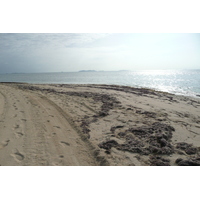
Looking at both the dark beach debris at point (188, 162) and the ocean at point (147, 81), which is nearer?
the dark beach debris at point (188, 162)

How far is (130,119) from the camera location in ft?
17.8

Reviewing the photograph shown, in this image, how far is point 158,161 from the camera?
117 inches

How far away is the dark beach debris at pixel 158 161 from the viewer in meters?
2.91

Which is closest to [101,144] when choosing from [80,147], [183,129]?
[80,147]

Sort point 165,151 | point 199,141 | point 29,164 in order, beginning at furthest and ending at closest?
point 199,141 < point 165,151 < point 29,164

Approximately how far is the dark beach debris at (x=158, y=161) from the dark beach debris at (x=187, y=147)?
716 mm

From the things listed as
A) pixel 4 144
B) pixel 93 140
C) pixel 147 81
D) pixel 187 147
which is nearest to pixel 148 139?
pixel 187 147

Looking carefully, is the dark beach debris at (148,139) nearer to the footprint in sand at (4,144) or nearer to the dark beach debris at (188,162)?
the dark beach debris at (188,162)

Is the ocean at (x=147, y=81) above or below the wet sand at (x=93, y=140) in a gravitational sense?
above

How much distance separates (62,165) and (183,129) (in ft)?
13.2

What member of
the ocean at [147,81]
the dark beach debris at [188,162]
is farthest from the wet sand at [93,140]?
the ocean at [147,81]

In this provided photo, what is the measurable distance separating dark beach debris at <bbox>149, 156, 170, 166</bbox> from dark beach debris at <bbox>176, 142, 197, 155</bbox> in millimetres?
716

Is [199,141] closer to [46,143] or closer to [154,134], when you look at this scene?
[154,134]

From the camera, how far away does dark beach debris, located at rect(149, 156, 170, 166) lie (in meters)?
2.91
